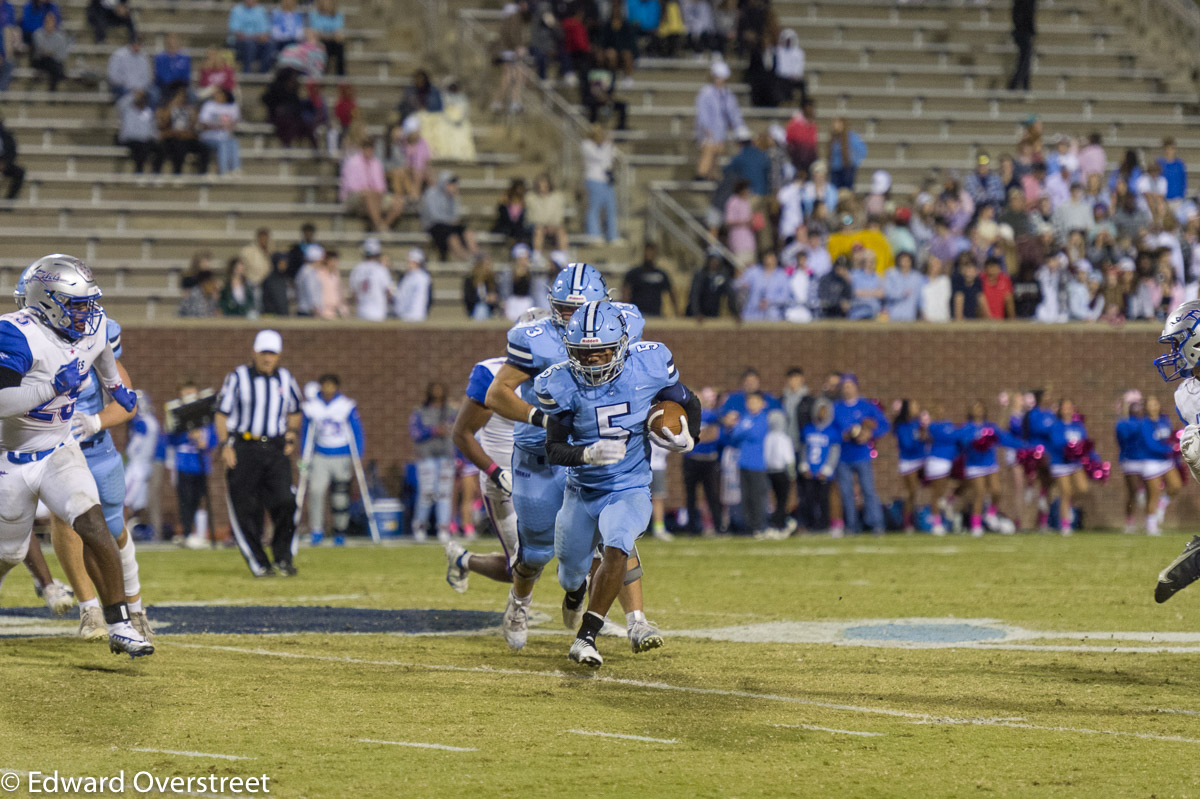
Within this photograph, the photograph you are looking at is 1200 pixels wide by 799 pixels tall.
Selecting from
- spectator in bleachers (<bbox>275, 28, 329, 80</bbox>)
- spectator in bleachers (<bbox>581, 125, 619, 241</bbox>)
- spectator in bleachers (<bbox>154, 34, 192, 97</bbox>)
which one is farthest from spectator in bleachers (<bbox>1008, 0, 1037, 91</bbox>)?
spectator in bleachers (<bbox>154, 34, 192, 97</bbox>)

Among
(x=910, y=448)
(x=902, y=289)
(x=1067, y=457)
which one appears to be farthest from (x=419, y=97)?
(x=1067, y=457)

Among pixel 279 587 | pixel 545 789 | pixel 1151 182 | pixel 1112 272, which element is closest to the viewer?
pixel 545 789

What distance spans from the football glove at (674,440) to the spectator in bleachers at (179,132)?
46.0 feet

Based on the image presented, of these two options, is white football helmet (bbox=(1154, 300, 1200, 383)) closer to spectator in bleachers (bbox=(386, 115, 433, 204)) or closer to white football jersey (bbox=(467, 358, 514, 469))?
white football jersey (bbox=(467, 358, 514, 469))

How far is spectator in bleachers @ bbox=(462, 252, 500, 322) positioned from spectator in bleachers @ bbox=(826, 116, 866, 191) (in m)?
5.10

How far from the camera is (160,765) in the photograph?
18.6 ft

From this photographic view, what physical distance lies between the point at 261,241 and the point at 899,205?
860cm

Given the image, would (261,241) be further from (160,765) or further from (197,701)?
(160,765)

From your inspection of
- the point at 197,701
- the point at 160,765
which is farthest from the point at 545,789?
the point at 197,701

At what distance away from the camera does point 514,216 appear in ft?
64.1

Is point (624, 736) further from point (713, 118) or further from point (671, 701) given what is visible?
point (713, 118)

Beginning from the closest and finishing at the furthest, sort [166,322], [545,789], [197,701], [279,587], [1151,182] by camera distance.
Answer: [545,789] < [197,701] < [279,587] < [166,322] < [1151,182]

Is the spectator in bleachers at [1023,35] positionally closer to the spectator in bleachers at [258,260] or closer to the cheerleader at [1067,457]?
the cheerleader at [1067,457]

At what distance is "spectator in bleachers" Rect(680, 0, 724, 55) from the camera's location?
75.7 feet
